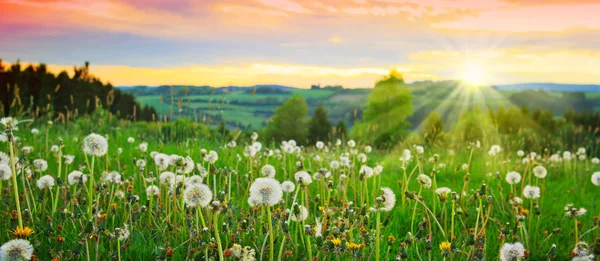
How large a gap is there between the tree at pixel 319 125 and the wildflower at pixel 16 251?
5291 cm

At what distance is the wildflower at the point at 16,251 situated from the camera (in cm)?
232

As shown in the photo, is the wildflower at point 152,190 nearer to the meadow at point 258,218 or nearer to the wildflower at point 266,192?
the meadow at point 258,218

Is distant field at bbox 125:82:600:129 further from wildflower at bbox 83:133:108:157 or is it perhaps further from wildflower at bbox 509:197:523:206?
wildflower at bbox 83:133:108:157

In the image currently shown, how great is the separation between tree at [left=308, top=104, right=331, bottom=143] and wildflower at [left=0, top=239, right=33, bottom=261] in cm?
5291

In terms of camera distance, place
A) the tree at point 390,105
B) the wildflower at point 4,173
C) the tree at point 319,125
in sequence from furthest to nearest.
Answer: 1. the tree at point 319,125
2. the tree at point 390,105
3. the wildflower at point 4,173

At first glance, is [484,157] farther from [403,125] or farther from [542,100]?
[542,100]

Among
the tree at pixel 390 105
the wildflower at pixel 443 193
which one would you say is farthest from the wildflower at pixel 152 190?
the tree at pixel 390 105

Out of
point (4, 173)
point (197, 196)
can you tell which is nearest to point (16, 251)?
point (197, 196)

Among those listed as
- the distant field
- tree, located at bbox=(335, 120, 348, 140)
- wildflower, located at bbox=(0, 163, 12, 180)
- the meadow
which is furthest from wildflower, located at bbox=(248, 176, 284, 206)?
the distant field

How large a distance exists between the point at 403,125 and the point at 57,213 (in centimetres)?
4225

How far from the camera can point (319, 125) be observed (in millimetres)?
57219

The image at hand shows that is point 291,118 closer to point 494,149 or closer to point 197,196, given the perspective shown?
point 494,149

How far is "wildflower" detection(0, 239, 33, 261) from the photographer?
2318mm

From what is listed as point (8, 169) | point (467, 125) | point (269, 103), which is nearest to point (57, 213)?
point (8, 169)
